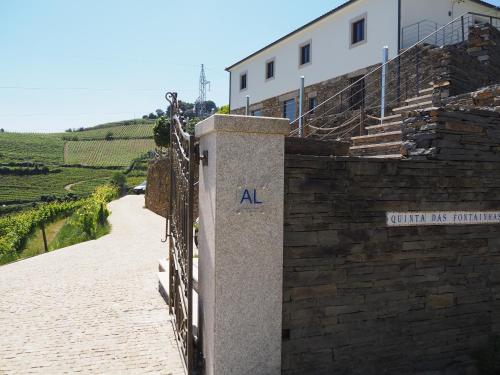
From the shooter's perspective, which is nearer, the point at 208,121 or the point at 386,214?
the point at 208,121

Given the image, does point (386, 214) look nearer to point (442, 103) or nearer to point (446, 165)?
point (446, 165)

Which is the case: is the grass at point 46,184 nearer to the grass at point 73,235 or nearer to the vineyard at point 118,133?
the vineyard at point 118,133

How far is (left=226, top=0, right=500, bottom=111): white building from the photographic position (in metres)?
15.2

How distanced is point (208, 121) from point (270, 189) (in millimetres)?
740

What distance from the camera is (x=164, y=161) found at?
80.0ft

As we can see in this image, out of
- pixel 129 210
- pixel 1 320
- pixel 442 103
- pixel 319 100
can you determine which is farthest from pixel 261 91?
pixel 1 320

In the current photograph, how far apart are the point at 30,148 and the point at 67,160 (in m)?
12.4

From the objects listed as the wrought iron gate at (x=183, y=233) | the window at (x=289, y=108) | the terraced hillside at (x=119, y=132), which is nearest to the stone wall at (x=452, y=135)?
the wrought iron gate at (x=183, y=233)

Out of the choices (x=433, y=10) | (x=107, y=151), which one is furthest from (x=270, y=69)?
(x=107, y=151)

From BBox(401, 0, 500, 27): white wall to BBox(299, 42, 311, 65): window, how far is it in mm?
5197

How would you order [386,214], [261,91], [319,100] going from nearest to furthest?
[386,214]
[319,100]
[261,91]

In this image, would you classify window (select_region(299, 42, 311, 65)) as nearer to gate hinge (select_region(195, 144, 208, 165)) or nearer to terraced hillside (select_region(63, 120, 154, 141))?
gate hinge (select_region(195, 144, 208, 165))

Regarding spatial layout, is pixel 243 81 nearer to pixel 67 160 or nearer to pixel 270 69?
pixel 270 69

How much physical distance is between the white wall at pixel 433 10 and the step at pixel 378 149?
35.8 feet
